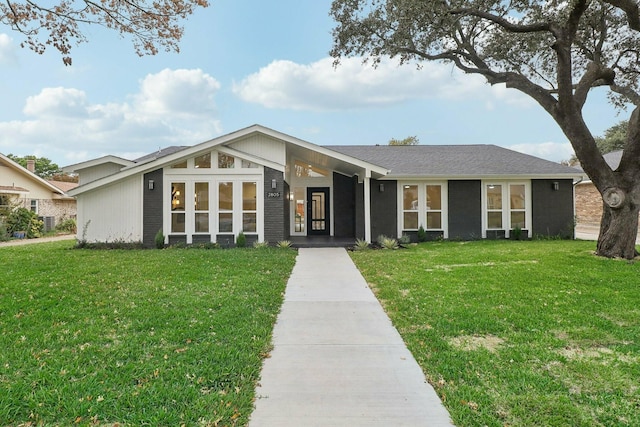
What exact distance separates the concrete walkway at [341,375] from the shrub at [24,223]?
19.3m

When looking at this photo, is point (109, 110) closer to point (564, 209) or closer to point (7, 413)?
point (7, 413)

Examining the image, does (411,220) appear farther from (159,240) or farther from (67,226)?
(67,226)

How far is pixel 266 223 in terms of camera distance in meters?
11.9

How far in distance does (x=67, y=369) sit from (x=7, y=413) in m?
0.64

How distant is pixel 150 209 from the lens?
11859 millimetres

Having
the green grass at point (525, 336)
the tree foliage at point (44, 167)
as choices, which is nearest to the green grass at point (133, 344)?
the green grass at point (525, 336)

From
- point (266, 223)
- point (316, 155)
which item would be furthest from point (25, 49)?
point (316, 155)

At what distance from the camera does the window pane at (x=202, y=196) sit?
1187 cm

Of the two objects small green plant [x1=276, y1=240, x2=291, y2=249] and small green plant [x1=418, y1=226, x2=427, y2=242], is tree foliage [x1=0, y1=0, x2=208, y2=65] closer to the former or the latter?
small green plant [x1=276, y1=240, x2=291, y2=249]

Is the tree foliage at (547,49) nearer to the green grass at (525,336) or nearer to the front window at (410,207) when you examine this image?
the green grass at (525,336)

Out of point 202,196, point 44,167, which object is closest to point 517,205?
point 202,196

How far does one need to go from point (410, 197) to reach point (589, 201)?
17.8 metres

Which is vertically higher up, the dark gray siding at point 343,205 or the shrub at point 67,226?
the dark gray siding at point 343,205

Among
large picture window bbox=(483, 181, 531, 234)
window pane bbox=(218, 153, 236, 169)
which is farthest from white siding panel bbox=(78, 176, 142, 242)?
large picture window bbox=(483, 181, 531, 234)
